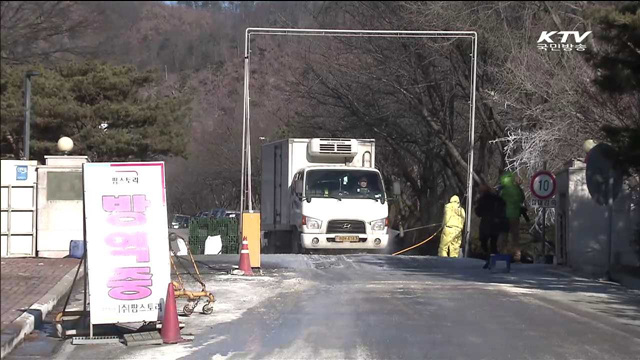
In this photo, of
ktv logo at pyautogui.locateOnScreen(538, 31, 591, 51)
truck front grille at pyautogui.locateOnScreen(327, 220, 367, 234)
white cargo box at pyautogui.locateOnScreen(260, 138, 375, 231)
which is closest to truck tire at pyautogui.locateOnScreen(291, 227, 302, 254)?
white cargo box at pyautogui.locateOnScreen(260, 138, 375, 231)

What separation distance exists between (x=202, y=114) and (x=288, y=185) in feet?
67.4

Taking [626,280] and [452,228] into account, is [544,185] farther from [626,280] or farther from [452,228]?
[452,228]

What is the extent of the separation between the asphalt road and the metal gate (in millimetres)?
4379

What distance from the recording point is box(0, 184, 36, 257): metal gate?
18547mm

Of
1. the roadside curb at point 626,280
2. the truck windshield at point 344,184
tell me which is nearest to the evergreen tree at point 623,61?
the roadside curb at point 626,280

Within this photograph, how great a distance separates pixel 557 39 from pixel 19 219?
16.3m

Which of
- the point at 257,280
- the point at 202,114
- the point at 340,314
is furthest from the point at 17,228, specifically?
the point at 202,114

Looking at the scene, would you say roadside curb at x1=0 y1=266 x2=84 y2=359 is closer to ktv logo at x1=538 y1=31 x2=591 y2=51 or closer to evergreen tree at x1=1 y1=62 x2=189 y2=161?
evergreen tree at x1=1 y1=62 x2=189 y2=161

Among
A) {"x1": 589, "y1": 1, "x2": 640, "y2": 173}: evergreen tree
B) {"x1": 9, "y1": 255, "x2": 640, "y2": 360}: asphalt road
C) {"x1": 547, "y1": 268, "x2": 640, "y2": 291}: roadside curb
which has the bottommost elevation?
{"x1": 9, "y1": 255, "x2": 640, "y2": 360}: asphalt road

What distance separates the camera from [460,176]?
33250 mm

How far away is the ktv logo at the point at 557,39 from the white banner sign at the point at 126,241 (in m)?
18.2

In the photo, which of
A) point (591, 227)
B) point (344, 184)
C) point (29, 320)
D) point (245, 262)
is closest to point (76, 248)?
point (245, 262)

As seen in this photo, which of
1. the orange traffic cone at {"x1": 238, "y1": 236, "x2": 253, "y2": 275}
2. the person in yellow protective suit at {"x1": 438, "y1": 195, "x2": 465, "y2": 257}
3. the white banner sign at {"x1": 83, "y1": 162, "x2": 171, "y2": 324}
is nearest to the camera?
the white banner sign at {"x1": 83, "y1": 162, "x2": 171, "y2": 324}

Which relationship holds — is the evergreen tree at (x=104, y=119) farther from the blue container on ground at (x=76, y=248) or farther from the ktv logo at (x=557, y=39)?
the ktv logo at (x=557, y=39)
